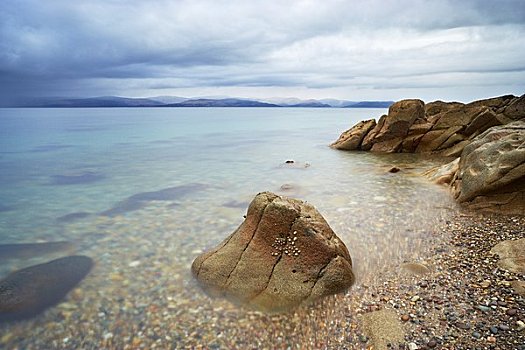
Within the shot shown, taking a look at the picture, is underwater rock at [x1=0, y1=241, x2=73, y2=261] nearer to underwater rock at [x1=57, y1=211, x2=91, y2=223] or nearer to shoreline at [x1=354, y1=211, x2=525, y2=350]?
underwater rock at [x1=57, y1=211, x2=91, y2=223]

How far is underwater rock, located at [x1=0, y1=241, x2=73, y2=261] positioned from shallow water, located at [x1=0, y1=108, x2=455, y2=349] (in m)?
0.18

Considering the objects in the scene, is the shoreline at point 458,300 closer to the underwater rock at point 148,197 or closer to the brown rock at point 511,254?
the brown rock at point 511,254

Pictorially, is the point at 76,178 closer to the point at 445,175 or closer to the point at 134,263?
the point at 134,263

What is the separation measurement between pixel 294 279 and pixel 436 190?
9404 mm

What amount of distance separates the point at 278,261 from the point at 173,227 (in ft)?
16.1

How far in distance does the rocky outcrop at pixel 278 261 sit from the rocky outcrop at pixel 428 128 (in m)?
19.6

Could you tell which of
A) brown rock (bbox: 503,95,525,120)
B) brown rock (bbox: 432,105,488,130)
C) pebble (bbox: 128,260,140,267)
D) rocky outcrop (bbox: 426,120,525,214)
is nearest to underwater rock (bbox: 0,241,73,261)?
pebble (bbox: 128,260,140,267)

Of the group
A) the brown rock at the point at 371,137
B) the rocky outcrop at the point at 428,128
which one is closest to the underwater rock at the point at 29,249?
the rocky outcrop at the point at 428,128

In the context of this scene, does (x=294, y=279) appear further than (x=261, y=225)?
No

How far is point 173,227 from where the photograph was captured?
10727 mm

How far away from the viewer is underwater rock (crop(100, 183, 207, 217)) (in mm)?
12977

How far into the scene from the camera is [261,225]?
7.16 m

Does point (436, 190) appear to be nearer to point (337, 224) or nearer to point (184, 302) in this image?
point (337, 224)

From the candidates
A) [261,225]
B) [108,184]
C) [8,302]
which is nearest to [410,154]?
[108,184]
